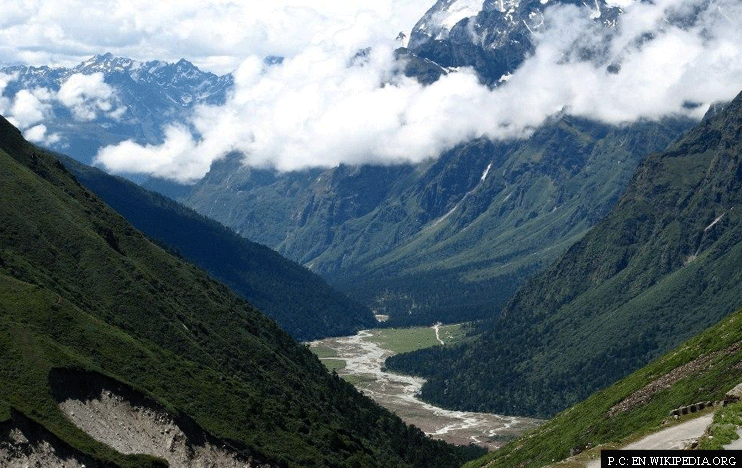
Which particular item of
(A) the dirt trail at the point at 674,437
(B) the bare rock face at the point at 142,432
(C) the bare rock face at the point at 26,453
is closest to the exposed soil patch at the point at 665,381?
(A) the dirt trail at the point at 674,437

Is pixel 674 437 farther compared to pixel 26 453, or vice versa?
pixel 26 453

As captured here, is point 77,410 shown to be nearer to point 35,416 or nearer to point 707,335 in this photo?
point 35,416

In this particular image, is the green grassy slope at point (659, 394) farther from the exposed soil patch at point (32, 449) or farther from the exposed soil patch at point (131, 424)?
the exposed soil patch at point (32, 449)

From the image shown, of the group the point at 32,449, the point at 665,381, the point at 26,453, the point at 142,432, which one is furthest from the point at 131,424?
the point at 665,381

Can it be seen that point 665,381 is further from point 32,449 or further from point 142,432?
point 32,449

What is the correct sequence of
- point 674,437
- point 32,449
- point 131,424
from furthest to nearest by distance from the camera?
point 131,424 → point 32,449 → point 674,437

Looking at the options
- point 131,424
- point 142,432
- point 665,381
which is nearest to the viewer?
point 665,381

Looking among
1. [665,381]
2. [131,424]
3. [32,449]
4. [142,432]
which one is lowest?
[32,449]

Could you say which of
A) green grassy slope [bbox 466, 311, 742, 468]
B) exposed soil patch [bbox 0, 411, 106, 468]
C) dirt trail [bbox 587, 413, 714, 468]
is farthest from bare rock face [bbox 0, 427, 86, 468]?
dirt trail [bbox 587, 413, 714, 468]

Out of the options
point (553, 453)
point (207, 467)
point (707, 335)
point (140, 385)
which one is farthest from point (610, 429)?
point (140, 385)
